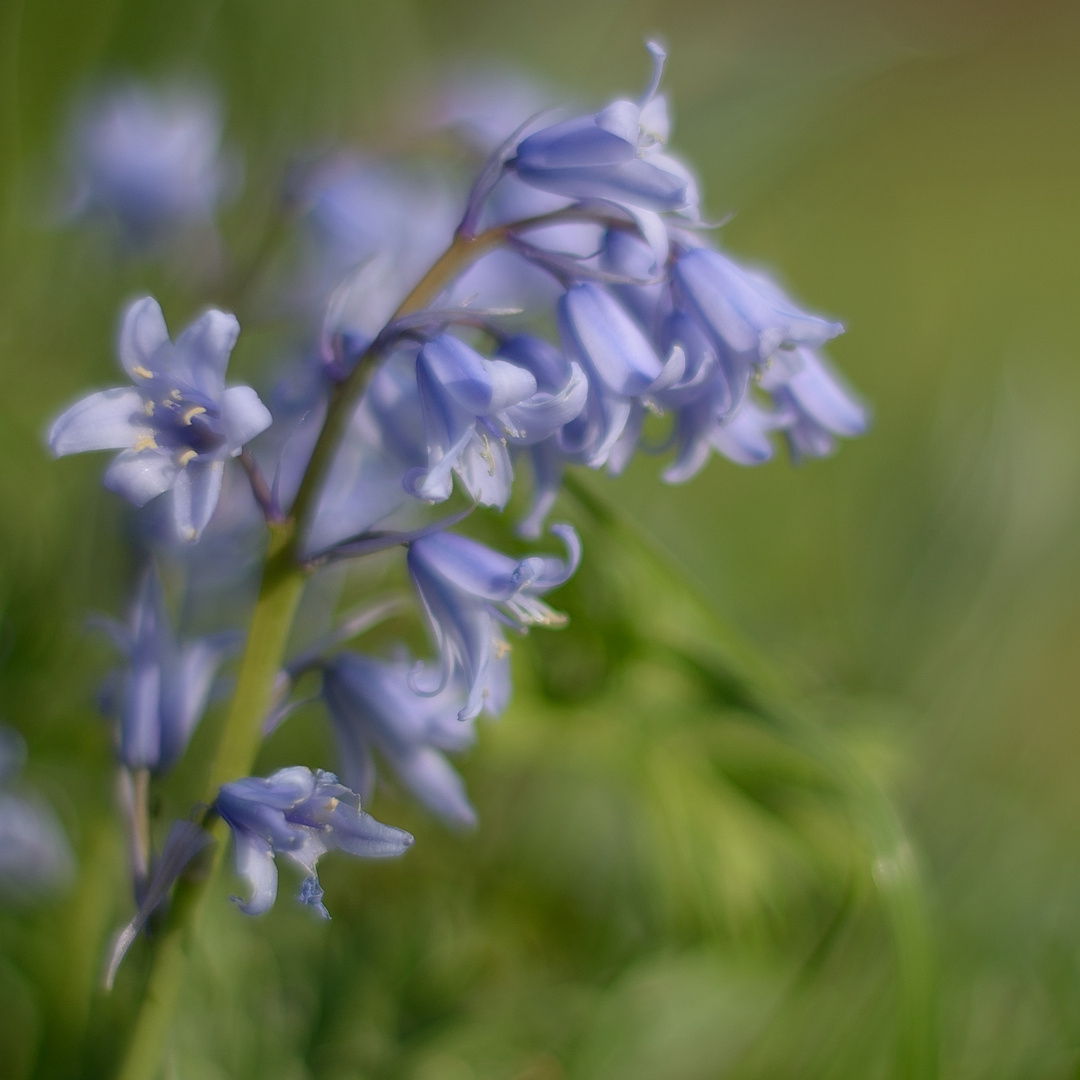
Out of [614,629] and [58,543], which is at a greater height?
[614,629]

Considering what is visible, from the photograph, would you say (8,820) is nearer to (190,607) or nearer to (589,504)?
(190,607)

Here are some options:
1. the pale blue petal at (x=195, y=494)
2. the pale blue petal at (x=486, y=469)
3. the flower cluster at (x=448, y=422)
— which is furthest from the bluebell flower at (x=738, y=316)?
the pale blue petal at (x=195, y=494)

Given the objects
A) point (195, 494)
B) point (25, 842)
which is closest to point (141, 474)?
point (195, 494)

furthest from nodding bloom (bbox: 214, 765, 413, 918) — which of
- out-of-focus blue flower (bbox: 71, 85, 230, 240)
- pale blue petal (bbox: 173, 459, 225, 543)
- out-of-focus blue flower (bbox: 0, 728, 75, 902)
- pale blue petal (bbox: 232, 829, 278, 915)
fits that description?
out-of-focus blue flower (bbox: 71, 85, 230, 240)

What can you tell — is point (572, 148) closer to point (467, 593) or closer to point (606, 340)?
point (606, 340)

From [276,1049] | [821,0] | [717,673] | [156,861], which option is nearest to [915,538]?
[717,673]
